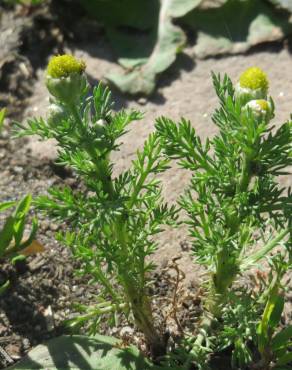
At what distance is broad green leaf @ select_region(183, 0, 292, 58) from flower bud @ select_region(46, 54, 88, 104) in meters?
1.99

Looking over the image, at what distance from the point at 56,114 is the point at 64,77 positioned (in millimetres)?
119

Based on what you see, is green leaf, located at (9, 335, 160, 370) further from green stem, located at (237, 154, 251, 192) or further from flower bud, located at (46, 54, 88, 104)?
flower bud, located at (46, 54, 88, 104)

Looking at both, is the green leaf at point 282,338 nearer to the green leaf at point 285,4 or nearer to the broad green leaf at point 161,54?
the broad green leaf at point 161,54

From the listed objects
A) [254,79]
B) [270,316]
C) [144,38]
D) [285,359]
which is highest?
[144,38]

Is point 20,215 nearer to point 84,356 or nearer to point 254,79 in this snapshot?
point 84,356

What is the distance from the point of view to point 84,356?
236 cm

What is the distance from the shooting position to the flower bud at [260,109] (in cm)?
177

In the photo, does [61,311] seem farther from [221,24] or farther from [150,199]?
[221,24]

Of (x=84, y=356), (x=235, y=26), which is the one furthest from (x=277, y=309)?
(x=235, y=26)

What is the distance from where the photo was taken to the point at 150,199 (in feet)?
6.88

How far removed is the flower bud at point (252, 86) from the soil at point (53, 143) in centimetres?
83

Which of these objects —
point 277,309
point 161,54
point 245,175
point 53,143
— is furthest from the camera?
point 161,54

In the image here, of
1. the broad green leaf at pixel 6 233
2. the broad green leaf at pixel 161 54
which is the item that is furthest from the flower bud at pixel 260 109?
the broad green leaf at pixel 161 54

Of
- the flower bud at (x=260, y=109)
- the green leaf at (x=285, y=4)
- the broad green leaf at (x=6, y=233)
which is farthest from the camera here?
the green leaf at (x=285, y=4)
